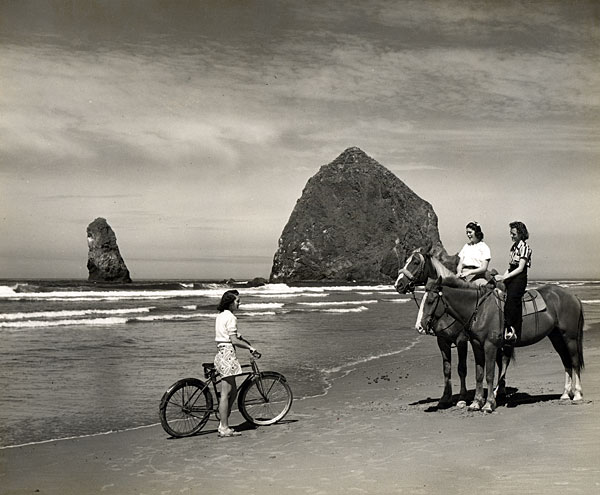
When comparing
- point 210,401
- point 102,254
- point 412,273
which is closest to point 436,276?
point 412,273

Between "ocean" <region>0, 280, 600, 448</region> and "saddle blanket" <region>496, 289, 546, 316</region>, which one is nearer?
"saddle blanket" <region>496, 289, 546, 316</region>

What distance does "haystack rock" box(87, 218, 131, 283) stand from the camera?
92.8 metres

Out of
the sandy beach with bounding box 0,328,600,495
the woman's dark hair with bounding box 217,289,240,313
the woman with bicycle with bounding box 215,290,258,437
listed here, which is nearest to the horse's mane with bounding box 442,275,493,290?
the sandy beach with bounding box 0,328,600,495

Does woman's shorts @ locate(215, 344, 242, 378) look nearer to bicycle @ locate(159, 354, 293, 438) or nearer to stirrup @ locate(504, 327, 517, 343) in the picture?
bicycle @ locate(159, 354, 293, 438)

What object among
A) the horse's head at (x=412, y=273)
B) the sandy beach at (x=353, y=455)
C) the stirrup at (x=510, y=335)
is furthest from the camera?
the stirrup at (x=510, y=335)

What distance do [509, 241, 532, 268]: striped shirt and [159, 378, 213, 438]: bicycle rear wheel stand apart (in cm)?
476

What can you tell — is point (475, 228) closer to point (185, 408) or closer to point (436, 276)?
point (436, 276)

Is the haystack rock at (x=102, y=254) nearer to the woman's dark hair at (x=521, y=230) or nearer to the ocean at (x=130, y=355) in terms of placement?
the ocean at (x=130, y=355)

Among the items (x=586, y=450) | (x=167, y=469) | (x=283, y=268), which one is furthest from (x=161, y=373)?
(x=283, y=268)

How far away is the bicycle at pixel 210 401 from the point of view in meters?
8.61

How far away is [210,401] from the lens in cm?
892

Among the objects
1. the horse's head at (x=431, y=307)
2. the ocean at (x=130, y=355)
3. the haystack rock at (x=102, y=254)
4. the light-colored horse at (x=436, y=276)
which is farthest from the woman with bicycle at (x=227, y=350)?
the haystack rock at (x=102, y=254)

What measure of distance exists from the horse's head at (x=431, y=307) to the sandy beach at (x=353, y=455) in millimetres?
1280

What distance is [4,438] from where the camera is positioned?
8.65 metres
